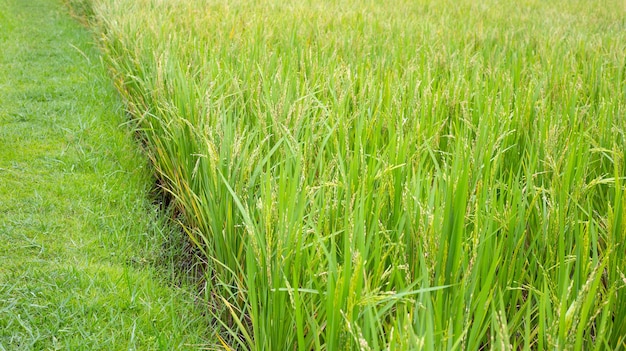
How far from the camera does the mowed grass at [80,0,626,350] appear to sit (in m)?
1.25

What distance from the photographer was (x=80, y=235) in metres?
2.23

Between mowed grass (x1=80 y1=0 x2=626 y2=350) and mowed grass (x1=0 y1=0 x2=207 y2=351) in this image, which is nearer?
mowed grass (x1=80 y1=0 x2=626 y2=350)

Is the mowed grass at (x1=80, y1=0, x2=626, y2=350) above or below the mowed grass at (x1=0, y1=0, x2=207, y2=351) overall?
above

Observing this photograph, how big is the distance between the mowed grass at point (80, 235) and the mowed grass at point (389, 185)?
15 centimetres

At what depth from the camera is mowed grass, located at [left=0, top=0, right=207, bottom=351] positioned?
1.70 meters

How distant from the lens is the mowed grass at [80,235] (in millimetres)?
1701

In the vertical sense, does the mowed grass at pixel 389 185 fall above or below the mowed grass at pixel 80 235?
above

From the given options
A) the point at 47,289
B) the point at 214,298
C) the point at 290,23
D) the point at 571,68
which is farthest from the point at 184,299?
the point at 290,23

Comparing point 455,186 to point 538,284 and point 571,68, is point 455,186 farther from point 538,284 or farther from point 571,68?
point 571,68

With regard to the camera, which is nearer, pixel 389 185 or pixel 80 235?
pixel 389 185

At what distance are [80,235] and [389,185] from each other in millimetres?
1180

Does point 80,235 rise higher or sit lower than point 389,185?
lower

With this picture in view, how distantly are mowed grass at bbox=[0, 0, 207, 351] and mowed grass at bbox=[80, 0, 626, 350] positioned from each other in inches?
5.9

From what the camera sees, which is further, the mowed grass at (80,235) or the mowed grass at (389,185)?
the mowed grass at (80,235)
